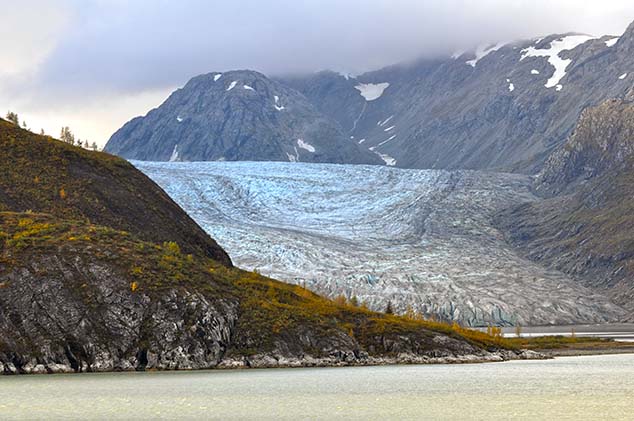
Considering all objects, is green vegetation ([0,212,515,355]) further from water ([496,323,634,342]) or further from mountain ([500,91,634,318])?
mountain ([500,91,634,318])

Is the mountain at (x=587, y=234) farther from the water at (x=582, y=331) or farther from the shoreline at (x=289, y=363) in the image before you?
the shoreline at (x=289, y=363)

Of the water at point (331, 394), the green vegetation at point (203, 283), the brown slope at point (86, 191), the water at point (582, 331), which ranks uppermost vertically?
the brown slope at point (86, 191)

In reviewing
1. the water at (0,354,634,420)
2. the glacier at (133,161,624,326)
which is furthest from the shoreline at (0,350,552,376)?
the glacier at (133,161,624,326)

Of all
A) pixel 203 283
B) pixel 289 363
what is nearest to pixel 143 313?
pixel 203 283

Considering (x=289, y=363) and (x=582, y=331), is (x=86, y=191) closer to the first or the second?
(x=289, y=363)

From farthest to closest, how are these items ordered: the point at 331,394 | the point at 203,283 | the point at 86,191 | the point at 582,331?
the point at 582,331 → the point at 86,191 → the point at 203,283 → the point at 331,394

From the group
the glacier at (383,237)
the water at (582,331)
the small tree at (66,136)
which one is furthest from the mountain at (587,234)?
the small tree at (66,136)
